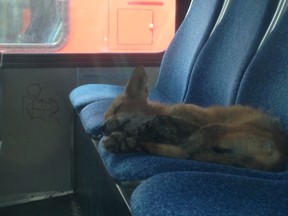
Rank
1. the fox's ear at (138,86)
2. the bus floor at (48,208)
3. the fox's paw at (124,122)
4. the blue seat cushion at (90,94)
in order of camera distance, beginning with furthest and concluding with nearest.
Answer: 1. the bus floor at (48,208)
2. the blue seat cushion at (90,94)
3. the fox's ear at (138,86)
4. the fox's paw at (124,122)

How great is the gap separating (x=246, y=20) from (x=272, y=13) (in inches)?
4.9

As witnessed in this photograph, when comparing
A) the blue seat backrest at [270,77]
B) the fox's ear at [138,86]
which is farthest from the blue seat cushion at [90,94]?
the blue seat backrest at [270,77]

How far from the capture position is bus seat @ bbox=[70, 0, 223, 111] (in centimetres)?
Answer: 218

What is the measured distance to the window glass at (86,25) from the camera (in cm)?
250

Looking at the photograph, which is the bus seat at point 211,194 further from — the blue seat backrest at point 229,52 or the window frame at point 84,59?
the window frame at point 84,59

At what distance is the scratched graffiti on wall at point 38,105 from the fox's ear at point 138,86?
107 centimetres

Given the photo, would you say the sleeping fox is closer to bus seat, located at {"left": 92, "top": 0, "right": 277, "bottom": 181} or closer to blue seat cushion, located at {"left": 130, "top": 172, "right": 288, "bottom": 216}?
bus seat, located at {"left": 92, "top": 0, "right": 277, "bottom": 181}

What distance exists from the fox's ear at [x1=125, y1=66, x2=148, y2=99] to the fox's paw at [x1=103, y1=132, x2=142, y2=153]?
334mm

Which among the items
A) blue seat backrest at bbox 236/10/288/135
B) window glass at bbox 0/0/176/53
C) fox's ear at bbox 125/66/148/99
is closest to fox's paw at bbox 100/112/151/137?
fox's ear at bbox 125/66/148/99

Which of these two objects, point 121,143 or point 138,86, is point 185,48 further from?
point 121,143

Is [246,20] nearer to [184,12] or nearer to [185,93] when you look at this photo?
[185,93]

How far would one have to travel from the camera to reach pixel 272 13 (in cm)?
175

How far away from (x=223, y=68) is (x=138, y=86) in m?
0.43

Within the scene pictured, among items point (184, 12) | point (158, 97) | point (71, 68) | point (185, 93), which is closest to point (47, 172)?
point (71, 68)
